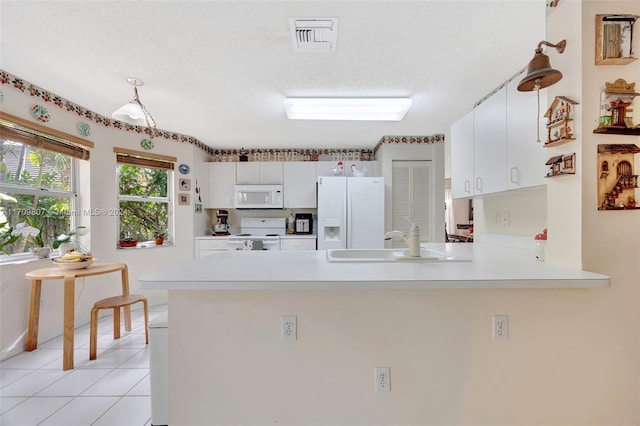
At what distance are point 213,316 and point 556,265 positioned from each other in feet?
5.57

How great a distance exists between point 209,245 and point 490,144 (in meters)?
3.62

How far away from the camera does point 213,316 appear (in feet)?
4.50

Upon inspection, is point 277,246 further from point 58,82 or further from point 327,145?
point 58,82

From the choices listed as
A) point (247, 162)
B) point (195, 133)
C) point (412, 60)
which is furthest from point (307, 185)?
point (412, 60)

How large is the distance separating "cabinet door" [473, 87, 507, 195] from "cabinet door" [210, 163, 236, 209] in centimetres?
339

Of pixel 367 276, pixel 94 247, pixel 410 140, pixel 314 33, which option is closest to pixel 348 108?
pixel 314 33

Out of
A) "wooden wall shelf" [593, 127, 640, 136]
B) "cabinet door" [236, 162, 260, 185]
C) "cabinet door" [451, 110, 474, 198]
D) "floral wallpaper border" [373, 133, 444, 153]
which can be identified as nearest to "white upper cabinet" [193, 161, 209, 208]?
"cabinet door" [236, 162, 260, 185]

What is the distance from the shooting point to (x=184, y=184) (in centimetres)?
393

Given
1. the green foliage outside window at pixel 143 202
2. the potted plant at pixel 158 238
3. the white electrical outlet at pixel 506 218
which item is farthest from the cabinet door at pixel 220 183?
the white electrical outlet at pixel 506 218

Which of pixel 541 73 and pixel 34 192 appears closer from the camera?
pixel 541 73

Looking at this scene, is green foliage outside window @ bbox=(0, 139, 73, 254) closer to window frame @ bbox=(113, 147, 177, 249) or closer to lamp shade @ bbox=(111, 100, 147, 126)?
window frame @ bbox=(113, 147, 177, 249)

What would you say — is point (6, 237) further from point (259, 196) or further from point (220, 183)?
point (259, 196)

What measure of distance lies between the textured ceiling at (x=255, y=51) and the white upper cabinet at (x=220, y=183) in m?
1.47

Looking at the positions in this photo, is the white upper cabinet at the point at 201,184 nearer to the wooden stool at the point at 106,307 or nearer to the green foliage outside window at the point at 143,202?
the green foliage outside window at the point at 143,202
